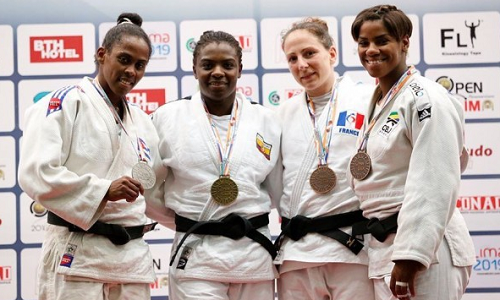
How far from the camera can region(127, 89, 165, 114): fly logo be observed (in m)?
4.80

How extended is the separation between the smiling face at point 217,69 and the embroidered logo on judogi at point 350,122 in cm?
55

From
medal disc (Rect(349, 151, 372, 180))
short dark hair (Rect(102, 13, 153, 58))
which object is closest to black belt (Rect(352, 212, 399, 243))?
medal disc (Rect(349, 151, 372, 180))

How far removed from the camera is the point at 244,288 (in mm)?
3137

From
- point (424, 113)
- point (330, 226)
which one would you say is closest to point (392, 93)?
point (424, 113)

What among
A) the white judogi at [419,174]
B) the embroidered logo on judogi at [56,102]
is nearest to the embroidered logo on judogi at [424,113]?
the white judogi at [419,174]

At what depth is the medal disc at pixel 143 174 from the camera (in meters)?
2.86

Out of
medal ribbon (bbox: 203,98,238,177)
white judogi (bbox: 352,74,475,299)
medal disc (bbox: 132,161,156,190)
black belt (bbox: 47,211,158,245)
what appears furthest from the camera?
medal ribbon (bbox: 203,98,238,177)

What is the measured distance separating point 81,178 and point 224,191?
72cm

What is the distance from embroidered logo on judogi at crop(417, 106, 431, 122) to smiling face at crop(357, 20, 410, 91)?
30 cm

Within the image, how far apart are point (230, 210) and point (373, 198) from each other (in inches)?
29.2

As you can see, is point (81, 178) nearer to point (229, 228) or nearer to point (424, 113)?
point (229, 228)

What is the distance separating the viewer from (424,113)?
2422mm

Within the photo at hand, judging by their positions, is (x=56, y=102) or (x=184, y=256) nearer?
(x=56, y=102)

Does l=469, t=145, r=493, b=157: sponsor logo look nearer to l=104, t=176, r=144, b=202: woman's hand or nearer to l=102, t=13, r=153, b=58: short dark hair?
l=102, t=13, r=153, b=58: short dark hair
